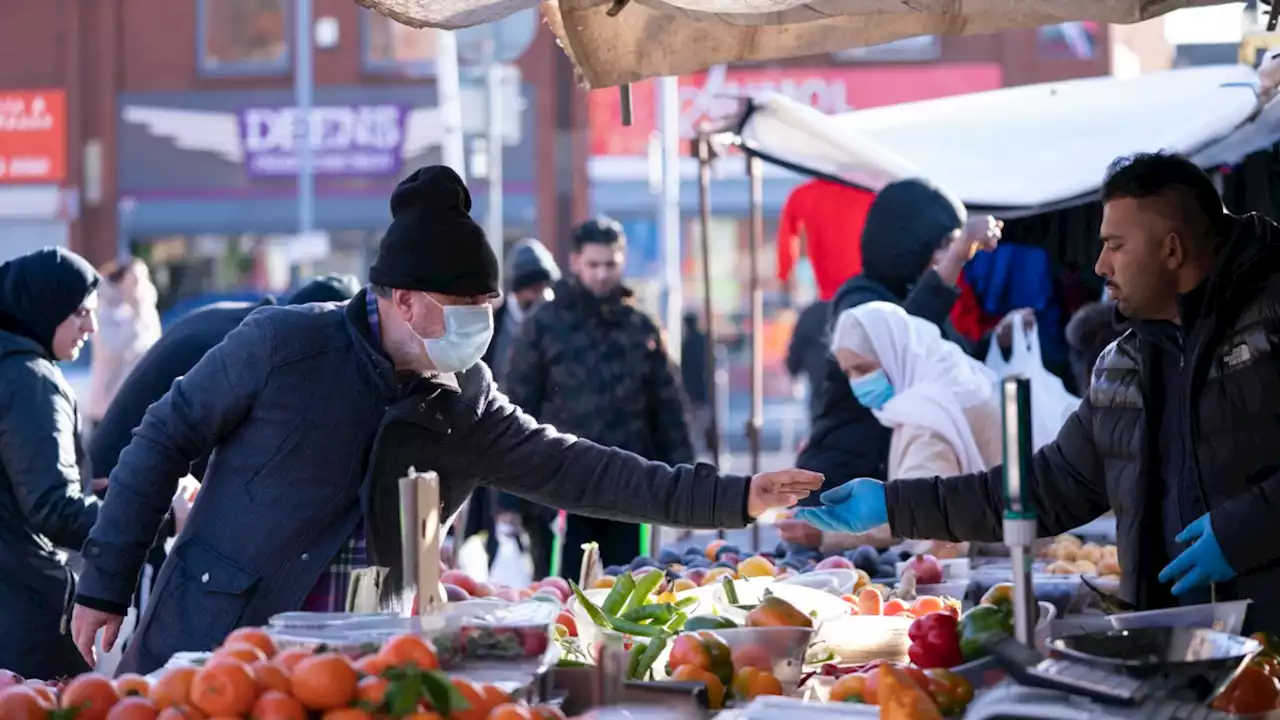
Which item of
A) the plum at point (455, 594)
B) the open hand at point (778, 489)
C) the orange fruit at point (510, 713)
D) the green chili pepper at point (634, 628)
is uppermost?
the open hand at point (778, 489)

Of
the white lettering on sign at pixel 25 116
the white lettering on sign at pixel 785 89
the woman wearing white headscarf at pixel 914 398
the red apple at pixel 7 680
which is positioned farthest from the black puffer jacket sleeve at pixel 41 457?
the white lettering on sign at pixel 25 116

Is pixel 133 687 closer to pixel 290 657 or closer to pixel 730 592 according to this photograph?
pixel 290 657

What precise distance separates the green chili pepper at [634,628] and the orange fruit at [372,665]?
2.86 feet

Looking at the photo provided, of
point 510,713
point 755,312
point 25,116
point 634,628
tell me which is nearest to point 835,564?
point 634,628

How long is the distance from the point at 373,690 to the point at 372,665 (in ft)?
0.24

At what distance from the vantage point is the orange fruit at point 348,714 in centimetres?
257

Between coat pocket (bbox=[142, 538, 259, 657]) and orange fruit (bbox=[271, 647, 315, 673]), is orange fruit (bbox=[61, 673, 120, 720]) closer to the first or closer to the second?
orange fruit (bbox=[271, 647, 315, 673])

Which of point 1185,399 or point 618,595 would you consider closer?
point 1185,399

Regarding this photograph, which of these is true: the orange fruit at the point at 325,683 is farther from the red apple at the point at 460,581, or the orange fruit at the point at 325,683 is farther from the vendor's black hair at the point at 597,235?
the vendor's black hair at the point at 597,235

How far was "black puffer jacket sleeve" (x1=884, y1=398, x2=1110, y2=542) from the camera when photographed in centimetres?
382

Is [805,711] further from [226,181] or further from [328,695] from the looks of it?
[226,181]

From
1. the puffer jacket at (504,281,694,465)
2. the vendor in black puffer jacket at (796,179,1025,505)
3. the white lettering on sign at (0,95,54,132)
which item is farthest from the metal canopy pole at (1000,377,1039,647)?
the white lettering on sign at (0,95,54,132)

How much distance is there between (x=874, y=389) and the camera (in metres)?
5.59

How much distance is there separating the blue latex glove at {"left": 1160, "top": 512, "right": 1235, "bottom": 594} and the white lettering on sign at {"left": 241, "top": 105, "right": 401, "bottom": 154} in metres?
20.2
